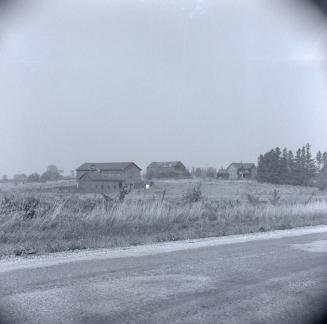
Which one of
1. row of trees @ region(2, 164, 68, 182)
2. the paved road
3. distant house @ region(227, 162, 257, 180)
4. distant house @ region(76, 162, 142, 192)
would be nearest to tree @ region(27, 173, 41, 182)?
row of trees @ region(2, 164, 68, 182)


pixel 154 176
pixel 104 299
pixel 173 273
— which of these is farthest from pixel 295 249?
pixel 154 176

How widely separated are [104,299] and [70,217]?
29.2ft

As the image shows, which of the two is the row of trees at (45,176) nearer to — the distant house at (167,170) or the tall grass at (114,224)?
the distant house at (167,170)

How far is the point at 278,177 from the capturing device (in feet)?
292

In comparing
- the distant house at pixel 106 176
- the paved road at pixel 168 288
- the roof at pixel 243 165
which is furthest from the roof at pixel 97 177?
the roof at pixel 243 165

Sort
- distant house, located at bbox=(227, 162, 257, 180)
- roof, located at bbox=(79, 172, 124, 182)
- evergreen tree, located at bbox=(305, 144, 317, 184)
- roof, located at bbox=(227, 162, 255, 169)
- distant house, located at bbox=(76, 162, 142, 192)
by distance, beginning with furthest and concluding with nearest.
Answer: roof, located at bbox=(227, 162, 255, 169) < distant house, located at bbox=(227, 162, 257, 180) < evergreen tree, located at bbox=(305, 144, 317, 184) < roof, located at bbox=(79, 172, 124, 182) < distant house, located at bbox=(76, 162, 142, 192)

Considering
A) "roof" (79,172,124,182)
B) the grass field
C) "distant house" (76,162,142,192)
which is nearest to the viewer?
the grass field

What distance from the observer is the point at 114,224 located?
562 inches

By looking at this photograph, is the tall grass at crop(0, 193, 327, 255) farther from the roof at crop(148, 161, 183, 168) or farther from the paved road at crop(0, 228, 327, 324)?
the roof at crop(148, 161, 183, 168)

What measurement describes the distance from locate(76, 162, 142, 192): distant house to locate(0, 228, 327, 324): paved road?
1838 inches

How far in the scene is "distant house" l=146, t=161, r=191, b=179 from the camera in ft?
351

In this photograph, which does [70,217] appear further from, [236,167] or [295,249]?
[236,167]

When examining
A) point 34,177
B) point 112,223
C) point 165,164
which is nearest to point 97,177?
point 34,177

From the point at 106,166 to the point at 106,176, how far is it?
49.9 ft
